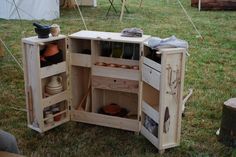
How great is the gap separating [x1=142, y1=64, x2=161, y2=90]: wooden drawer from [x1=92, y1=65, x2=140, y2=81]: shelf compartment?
7 cm

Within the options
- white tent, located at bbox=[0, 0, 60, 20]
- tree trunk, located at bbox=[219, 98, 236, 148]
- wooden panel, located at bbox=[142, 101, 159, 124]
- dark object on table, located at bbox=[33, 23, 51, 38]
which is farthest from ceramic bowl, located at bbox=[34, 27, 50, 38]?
white tent, located at bbox=[0, 0, 60, 20]

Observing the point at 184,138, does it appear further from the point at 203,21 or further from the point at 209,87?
the point at 203,21

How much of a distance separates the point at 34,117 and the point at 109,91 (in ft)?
2.03

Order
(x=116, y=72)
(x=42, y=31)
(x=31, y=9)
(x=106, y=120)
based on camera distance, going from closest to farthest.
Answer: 1. (x=42, y=31)
2. (x=116, y=72)
3. (x=106, y=120)
4. (x=31, y=9)

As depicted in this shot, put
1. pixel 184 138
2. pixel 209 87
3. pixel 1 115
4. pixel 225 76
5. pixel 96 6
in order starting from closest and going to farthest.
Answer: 1. pixel 184 138
2. pixel 1 115
3. pixel 209 87
4. pixel 225 76
5. pixel 96 6

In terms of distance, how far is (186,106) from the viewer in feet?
10.9

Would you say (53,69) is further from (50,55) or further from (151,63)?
(151,63)

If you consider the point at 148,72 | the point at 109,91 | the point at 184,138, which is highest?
the point at 148,72

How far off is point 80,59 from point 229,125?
1.17 m

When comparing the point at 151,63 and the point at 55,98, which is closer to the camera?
the point at 151,63

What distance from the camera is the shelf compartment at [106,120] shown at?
2.79 meters

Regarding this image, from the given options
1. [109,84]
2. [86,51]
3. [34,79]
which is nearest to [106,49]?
[86,51]

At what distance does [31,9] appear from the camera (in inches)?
301

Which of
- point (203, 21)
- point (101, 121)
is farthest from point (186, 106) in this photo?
point (203, 21)
